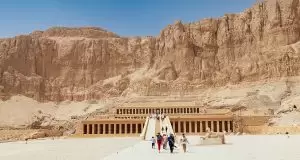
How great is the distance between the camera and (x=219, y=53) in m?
120

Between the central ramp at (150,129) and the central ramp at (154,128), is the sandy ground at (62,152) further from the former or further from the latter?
the central ramp at (154,128)

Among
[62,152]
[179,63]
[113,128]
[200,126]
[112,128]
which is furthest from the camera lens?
[179,63]

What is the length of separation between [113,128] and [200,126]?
15.9 metres

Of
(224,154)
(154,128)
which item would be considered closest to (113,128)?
(154,128)

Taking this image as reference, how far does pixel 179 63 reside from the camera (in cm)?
11969

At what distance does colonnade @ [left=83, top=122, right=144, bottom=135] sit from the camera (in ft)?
257

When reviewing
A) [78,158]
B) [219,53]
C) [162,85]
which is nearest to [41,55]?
[162,85]

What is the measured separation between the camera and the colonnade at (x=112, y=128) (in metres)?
78.4

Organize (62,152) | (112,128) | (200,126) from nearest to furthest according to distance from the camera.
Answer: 1. (62,152)
2. (200,126)
3. (112,128)

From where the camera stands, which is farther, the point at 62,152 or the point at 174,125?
the point at 174,125

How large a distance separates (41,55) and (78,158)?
372ft

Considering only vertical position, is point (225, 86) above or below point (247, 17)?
below

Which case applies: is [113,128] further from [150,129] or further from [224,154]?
[224,154]

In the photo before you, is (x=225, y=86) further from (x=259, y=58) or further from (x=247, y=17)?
(x=247, y=17)
